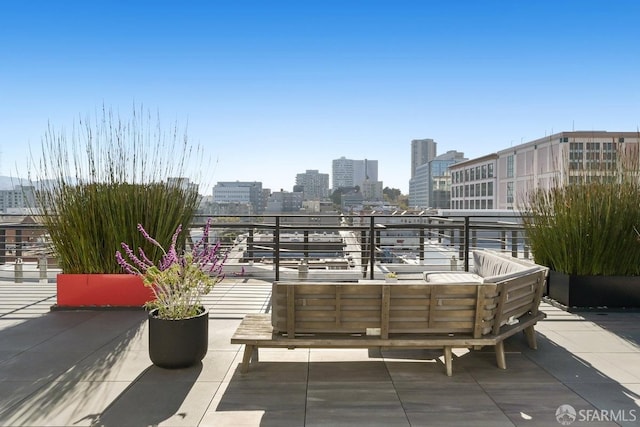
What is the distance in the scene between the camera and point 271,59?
37.6 ft

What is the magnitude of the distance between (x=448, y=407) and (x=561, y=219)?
3309 millimetres

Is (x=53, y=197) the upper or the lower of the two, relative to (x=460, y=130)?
lower

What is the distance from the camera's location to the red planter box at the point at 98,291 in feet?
15.4

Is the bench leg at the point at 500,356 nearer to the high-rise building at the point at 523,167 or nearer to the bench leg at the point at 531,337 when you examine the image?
the bench leg at the point at 531,337

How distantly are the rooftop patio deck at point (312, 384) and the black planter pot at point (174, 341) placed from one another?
0.08 m

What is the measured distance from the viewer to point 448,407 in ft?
7.91

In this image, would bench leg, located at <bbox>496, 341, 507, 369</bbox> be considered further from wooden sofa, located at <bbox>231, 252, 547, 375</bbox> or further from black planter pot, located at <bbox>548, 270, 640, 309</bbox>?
black planter pot, located at <bbox>548, 270, 640, 309</bbox>

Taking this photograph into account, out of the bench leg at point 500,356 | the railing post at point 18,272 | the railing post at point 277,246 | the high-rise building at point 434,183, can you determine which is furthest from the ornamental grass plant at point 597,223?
the high-rise building at point 434,183

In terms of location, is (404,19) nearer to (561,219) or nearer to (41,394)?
(561,219)

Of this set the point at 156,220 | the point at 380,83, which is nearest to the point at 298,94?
the point at 380,83

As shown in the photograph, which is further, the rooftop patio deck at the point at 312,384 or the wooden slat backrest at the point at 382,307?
the wooden slat backrest at the point at 382,307

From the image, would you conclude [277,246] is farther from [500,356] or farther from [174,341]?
[500,356]

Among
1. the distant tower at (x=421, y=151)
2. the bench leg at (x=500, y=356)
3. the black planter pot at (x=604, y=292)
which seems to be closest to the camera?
the bench leg at (x=500, y=356)

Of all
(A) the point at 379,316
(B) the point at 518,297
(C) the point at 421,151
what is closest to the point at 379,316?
(A) the point at 379,316
